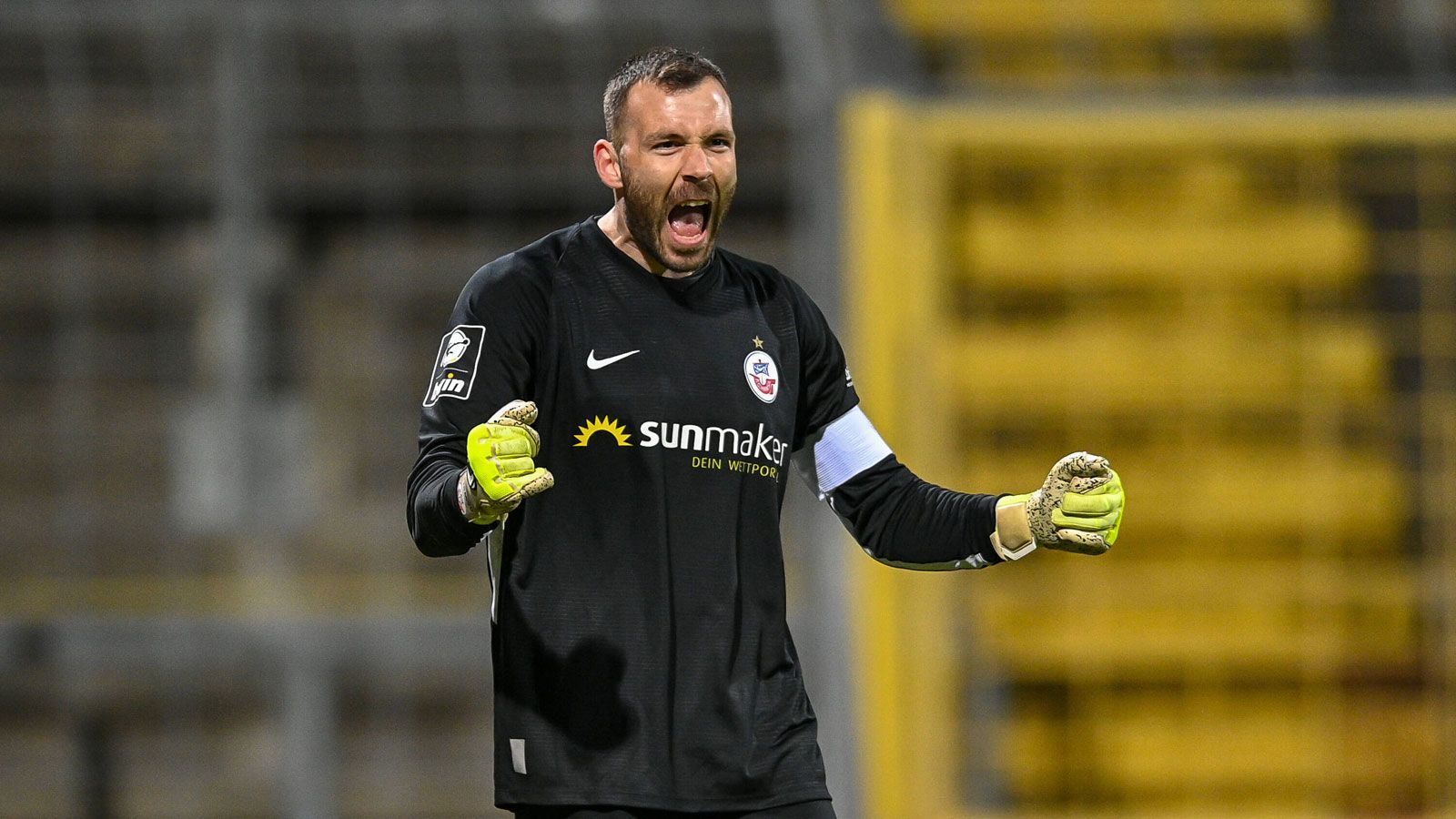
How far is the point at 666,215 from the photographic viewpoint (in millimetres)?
2727

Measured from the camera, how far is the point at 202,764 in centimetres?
623

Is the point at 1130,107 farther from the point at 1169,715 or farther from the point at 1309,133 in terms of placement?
the point at 1169,715

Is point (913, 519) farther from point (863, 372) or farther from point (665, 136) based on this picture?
point (863, 372)

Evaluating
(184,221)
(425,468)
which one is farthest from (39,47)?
(425,468)

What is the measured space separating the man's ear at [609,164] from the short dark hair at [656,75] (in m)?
0.01

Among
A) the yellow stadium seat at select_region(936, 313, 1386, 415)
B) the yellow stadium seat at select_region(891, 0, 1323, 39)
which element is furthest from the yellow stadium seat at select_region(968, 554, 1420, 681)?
the yellow stadium seat at select_region(891, 0, 1323, 39)

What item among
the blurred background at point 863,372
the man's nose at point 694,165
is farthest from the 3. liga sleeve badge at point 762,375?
the blurred background at point 863,372

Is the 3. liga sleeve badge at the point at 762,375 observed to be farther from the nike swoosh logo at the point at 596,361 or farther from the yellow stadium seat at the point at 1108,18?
the yellow stadium seat at the point at 1108,18

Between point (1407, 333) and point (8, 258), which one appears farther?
point (8, 258)

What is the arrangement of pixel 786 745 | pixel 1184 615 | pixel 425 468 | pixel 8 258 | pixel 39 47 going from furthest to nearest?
1. pixel 8 258
2. pixel 1184 615
3. pixel 39 47
4. pixel 786 745
5. pixel 425 468

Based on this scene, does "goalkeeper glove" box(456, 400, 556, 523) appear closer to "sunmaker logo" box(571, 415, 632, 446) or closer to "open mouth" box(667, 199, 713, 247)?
"sunmaker logo" box(571, 415, 632, 446)

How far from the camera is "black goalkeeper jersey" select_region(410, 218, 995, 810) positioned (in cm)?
267

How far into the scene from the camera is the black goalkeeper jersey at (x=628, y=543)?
267 centimetres

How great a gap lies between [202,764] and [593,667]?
3.96 meters
